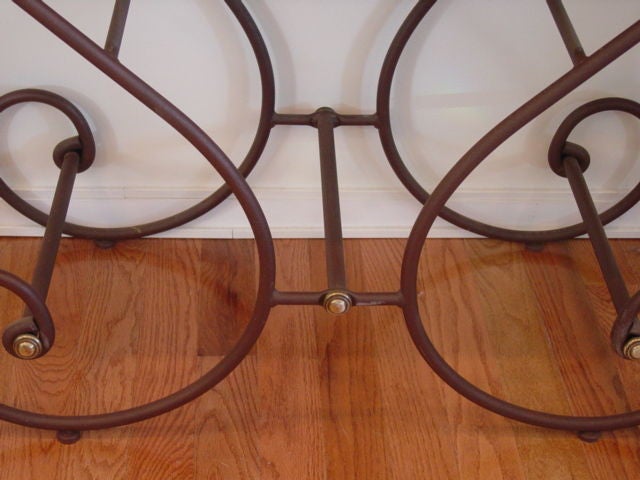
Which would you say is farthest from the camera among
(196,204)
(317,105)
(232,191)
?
(196,204)

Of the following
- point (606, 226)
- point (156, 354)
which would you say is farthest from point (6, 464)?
point (606, 226)

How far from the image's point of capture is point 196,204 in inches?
56.8

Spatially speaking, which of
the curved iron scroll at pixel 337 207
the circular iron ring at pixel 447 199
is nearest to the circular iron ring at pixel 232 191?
the curved iron scroll at pixel 337 207

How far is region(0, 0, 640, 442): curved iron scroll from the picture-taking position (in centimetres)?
95

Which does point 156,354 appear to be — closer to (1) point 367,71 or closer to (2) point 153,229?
(2) point 153,229

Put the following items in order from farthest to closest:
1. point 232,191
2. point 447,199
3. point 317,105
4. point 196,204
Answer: point 196,204 → point 317,105 → point 232,191 → point 447,199

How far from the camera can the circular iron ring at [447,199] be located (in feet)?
3.07

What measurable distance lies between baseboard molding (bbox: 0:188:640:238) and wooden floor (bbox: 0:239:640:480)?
0.02 m

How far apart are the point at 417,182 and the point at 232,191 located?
0.38 meters

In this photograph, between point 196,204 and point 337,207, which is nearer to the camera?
point 337,207

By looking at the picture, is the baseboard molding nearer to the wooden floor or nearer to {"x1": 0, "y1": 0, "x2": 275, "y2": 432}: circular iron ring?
the wooden floor

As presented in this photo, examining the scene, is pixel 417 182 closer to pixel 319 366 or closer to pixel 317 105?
pixel 317 105

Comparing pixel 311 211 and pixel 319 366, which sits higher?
pixel 311 211

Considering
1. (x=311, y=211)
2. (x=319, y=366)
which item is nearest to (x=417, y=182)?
(x=311, y=211)
